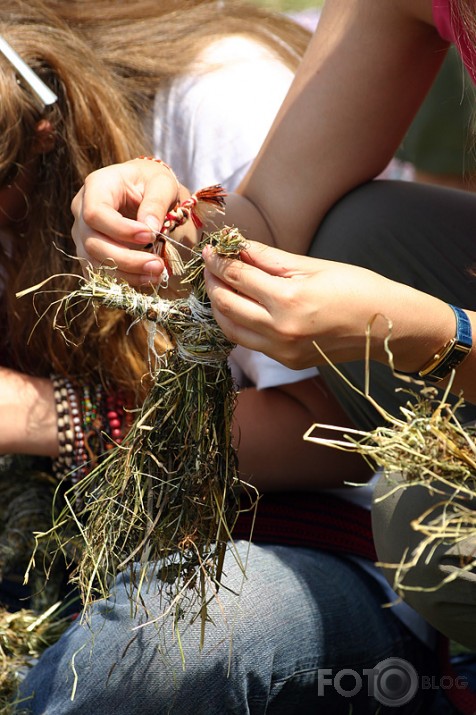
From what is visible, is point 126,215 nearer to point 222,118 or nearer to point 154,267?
point 154,267

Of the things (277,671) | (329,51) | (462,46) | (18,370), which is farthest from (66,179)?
(277,671)

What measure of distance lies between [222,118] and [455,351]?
0.84 metres

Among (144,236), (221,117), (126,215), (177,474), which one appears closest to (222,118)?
(221,117)

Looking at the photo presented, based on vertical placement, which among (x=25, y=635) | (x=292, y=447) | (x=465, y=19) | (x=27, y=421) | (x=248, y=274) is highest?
(x=465, y=19)

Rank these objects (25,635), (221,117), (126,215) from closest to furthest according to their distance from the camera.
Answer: (126,215) → (25,635) → (221,117)

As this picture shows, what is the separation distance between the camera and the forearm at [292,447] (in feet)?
4.96

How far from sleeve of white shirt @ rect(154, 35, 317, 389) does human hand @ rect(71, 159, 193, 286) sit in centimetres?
36

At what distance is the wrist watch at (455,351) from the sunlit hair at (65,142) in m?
0.64

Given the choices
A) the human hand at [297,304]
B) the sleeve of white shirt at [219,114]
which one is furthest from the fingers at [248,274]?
the sleeve of white shirt at [219,114]

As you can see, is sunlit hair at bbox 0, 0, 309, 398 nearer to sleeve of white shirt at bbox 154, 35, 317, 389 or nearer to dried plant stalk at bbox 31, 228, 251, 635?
sleeve of white shirt at bbox 154, 35, 317, 389

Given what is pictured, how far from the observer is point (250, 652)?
4.04 feet

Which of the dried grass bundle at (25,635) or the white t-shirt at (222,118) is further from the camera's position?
the white t-shirt at (222,118)

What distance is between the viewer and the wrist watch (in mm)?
1011

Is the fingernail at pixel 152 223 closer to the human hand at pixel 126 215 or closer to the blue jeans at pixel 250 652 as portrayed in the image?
the human hand at pixel 126 215
